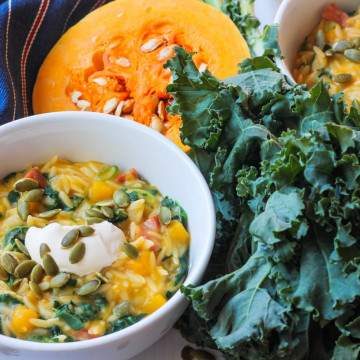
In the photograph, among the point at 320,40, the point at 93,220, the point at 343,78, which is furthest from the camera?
the point at 320,40

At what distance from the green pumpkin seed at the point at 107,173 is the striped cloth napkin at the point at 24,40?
0.31 meters

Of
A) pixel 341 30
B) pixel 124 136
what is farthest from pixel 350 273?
pixel 341 30

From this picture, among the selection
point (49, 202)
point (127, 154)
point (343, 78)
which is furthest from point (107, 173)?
point (343, 78)

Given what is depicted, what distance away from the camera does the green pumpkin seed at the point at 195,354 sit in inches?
65.6

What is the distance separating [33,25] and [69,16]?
11cm

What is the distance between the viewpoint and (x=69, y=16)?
212cm

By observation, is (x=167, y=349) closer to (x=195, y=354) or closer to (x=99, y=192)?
(x=195, y=354)

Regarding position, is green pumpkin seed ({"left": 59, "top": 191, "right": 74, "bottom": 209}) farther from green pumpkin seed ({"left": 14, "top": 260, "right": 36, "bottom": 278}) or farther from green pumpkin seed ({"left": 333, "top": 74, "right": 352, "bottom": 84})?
green pumpkin seed ({"left": 333, "top": 74, "right": 352, "bottom": 84})

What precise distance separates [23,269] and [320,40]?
1.07 metres

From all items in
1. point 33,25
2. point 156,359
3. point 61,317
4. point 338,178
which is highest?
point 338,178

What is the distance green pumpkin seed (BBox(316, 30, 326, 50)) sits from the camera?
82.0 inches

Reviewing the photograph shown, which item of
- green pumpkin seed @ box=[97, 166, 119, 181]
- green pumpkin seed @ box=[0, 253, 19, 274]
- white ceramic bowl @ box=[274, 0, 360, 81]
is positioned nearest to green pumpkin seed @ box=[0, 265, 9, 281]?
green pumpkin seed @ box=[0, 253, 19, 274]

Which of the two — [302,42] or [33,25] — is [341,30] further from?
[33,25]

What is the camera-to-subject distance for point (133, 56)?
2.04 metres
